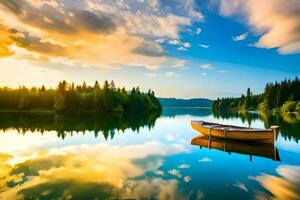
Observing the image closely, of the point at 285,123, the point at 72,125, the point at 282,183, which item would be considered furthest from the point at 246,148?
the point at 72,125

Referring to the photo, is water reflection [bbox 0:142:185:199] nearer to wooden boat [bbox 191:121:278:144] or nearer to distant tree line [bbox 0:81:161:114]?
wooden boat [bbox 191:121:278:144]

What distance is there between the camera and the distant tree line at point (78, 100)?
92125 millimetres

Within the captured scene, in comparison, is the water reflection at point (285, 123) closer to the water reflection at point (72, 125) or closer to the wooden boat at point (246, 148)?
the wooden boat at point (246, 148)

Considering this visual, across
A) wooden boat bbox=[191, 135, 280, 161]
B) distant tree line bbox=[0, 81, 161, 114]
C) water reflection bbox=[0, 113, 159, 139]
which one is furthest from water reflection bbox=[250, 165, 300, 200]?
distant tree line bbox=[0, 81, 161, 114]

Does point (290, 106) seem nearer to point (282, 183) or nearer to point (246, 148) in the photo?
point (246, 148)

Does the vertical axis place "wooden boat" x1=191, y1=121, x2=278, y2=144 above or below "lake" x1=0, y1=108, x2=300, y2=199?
above

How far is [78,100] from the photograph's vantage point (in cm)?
9656

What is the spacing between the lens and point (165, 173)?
15.1 metres

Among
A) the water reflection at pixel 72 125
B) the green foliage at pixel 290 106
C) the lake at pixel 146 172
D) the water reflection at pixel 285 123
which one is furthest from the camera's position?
the green foliage at pixel 290 106

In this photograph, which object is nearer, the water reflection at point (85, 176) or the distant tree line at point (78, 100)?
the water reflection at point (85, 176)

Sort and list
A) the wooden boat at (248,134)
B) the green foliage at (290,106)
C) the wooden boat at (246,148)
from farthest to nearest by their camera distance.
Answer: the green foliage at (290,106), the wooden boat at (248,134), the wooden boat at (246,148)

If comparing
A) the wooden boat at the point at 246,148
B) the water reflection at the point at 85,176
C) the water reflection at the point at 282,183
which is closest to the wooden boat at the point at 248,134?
the wooden boat at the point at 246,148

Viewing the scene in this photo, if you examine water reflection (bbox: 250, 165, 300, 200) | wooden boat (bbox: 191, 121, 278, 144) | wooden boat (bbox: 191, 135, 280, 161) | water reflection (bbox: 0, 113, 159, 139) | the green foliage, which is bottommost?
water reflection (bbox: 0, 113, 159, 139)

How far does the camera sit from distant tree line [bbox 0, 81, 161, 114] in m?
92.1
